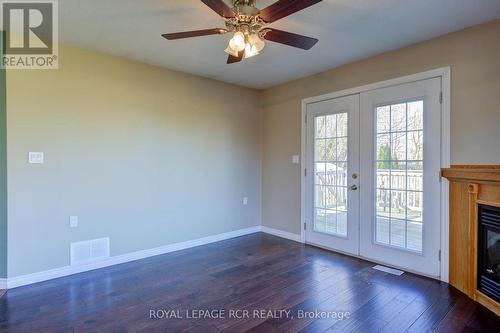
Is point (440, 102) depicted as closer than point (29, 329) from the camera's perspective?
No

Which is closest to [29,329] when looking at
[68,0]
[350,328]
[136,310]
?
[136,310]

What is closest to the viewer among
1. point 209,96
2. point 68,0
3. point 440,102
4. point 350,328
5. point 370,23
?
point 350,328

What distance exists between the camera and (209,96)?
4293 mm

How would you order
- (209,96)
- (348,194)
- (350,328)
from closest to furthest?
(350,328) < (348,194) < (209,96)

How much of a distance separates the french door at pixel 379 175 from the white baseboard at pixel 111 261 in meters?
1.43

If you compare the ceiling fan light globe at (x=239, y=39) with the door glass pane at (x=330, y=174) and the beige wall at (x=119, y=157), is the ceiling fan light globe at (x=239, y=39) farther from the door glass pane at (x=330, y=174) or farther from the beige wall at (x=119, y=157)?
the door glass pane at (x=330, y=174)

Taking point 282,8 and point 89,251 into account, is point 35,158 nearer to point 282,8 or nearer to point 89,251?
point 89,251

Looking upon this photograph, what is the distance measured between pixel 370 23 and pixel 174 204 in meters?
3.15

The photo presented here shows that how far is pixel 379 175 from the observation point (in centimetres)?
338

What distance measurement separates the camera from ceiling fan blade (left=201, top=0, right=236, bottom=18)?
5.76ft

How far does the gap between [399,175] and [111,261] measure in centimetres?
354

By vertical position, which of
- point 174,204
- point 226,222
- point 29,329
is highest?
point 174,204

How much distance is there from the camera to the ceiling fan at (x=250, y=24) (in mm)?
1838

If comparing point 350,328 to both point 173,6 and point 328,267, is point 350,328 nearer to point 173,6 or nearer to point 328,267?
point 328,267
